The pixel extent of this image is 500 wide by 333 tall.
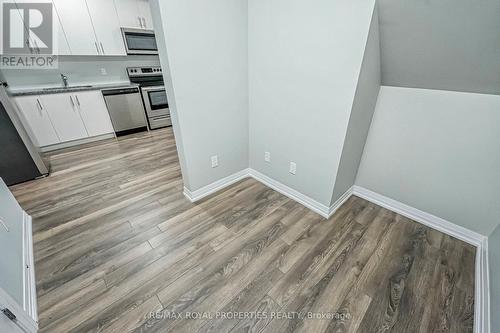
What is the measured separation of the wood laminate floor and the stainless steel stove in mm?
2234

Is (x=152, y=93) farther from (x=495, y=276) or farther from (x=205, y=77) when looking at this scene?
(x=495, y=276)

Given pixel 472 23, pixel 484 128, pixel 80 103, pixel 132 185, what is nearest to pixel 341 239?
pixel 484 128

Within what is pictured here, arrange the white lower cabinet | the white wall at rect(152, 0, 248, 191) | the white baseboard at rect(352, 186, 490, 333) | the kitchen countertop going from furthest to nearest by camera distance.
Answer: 1. the white lower cabinet
2. the kitchen countertop
3. the white wall at rect(152, 0, 248, 191)
4. the white baseboard at rect(352, 186, 490, 333)

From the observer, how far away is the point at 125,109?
3719mm

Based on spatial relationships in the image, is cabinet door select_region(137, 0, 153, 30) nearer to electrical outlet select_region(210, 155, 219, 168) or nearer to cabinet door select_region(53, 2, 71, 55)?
cabinet door select_region(53, 2, 71, 55)

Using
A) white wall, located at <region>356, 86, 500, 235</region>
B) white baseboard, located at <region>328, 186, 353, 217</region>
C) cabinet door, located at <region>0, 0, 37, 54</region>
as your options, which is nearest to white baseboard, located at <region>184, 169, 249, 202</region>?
white baseboard, located at <region>328, 186, 353, 217</region>

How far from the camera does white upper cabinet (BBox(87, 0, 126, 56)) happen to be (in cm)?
324

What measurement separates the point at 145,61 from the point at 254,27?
3440 millimetres

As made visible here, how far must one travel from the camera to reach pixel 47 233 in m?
1.72

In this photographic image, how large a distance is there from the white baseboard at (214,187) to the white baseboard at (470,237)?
127cm

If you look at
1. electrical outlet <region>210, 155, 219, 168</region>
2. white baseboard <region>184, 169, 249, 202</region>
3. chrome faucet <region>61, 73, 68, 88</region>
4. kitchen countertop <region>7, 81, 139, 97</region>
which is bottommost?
white baseboard <region>184, 169, 249, 202</region>

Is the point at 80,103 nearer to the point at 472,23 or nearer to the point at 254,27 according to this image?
the point at 254,27

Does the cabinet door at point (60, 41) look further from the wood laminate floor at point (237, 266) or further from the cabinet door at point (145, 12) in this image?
the wood laminate floor at point (237, 266)

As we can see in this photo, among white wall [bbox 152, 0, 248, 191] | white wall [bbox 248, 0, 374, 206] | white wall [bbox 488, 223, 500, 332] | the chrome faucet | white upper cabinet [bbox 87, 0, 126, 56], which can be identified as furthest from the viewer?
the chrome faucet
